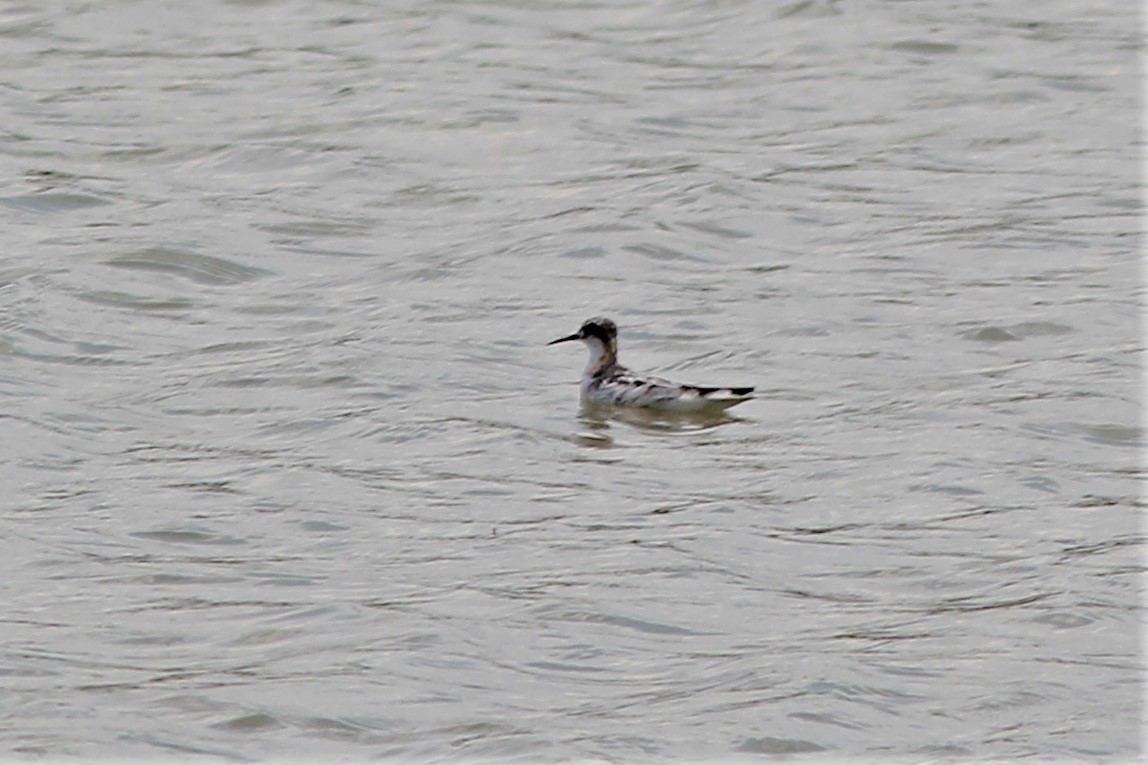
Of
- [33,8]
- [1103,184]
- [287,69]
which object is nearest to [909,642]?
[1103,184]

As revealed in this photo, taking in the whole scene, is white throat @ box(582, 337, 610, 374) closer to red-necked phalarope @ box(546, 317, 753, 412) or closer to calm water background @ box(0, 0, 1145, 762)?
red-necked phalarope @ box(546, 317, 753, 412)

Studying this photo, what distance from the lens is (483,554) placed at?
9.39 m

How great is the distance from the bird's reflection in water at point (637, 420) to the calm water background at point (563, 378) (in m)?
0.05

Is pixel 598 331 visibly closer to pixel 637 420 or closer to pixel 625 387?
pixel 625 387

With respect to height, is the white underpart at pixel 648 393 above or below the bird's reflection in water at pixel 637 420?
above

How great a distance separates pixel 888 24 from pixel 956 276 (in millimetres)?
6741

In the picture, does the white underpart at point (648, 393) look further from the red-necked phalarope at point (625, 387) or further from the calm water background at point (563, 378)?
the calm water background at point (563, 378)

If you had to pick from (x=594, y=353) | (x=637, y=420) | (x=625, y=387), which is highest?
(x=594, y=353)

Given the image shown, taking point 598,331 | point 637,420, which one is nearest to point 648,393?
point 637,420

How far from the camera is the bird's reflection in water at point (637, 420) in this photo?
1152 centimetres

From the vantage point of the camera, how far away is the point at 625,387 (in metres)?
12.0

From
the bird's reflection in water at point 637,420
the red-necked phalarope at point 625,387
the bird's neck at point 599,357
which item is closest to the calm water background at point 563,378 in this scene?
the bird's reflection in water at point 637,420

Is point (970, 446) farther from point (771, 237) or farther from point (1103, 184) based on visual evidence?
point (1103, 184)

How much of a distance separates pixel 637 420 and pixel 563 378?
3.03 ft
